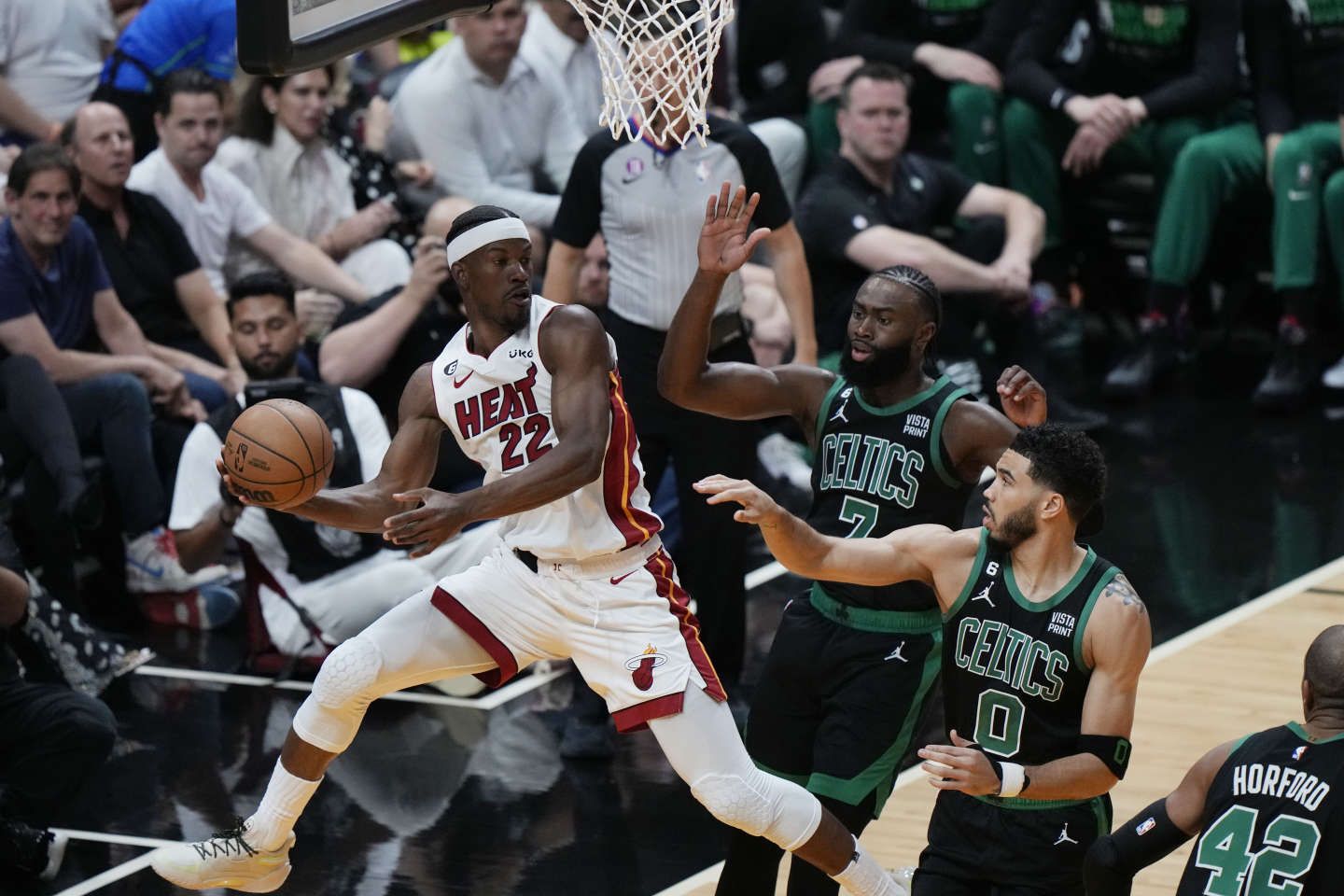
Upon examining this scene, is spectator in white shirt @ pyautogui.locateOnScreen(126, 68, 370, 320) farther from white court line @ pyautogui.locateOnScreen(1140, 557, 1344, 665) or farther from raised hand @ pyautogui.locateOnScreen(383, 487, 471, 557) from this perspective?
raised hand @ pyautogui.locateOnScreen(383, 487, 471, 557)

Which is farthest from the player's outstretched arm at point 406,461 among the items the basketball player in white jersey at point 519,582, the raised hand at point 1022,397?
the raised hand at point 1022,397

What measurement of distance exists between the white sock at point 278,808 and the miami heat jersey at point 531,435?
0.86 meters

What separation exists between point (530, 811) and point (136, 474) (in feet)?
8.73

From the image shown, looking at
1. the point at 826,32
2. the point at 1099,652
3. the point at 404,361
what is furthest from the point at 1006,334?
the point at 1099,652

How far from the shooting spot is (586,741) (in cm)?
709

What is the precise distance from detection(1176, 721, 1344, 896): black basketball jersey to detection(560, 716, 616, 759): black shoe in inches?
121

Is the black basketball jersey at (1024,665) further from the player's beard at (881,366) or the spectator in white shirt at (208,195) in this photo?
the spectator in white shirt at (208,195)

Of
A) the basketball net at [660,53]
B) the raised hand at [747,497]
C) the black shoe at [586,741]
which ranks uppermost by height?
the basketball net at [660,53]

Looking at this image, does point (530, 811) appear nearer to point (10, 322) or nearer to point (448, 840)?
point (448, 840)

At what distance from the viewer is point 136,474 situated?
834 centimetres

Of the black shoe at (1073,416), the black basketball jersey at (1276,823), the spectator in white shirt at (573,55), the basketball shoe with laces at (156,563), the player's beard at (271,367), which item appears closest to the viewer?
the black basketball jersey at (1276,823)

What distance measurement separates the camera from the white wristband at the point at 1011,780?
4.61 m

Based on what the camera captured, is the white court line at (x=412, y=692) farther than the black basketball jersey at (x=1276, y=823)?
Yes

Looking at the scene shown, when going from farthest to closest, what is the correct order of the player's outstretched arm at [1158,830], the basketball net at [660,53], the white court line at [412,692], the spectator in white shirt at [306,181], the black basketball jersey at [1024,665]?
the spectator in white shirt at [306,181] < the white court line at [412,692] < the basketball net at [660,53] < the black basketball jersey at [1024,665] < the player's outstretched arm at [1158,830]
